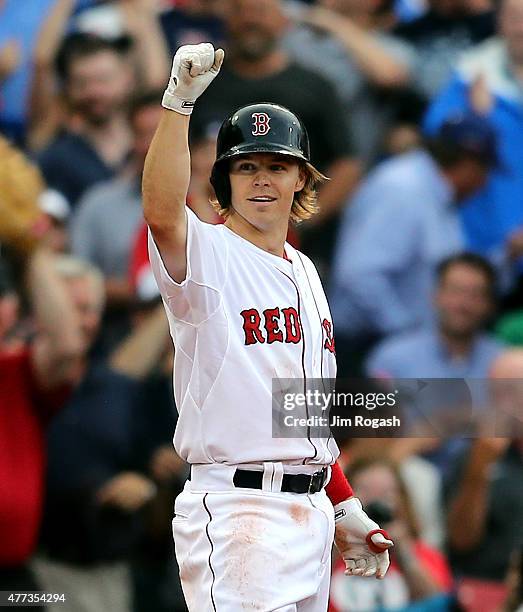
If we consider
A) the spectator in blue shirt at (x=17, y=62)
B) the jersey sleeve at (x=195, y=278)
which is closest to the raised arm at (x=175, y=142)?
the jersey sleeve at (x=195, y=278)

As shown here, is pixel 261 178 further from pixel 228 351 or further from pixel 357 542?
pixel 357 542

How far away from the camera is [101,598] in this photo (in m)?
6.60

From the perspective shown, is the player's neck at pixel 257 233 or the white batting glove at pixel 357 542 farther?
the white batting glove at pixel 357 542

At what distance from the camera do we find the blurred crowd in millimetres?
6406

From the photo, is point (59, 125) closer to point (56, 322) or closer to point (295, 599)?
point (56, 322)

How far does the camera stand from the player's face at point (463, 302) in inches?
290

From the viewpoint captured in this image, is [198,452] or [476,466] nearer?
[198,452]

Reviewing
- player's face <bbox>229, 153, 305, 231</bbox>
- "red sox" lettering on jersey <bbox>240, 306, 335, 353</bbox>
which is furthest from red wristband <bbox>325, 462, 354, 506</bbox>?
player's face <bbox>229, 153, 305, 231</bbox>

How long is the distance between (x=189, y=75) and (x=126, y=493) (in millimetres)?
3453

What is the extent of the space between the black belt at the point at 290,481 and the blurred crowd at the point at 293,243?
6.79 feet

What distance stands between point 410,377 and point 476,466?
0.75 m

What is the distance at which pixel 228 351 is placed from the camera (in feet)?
12.6

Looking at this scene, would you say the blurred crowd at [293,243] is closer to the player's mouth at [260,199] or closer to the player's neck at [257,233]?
the player's neck at [257,233]

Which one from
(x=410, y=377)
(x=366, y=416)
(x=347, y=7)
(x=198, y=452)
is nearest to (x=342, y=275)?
(x=410, y=377)
